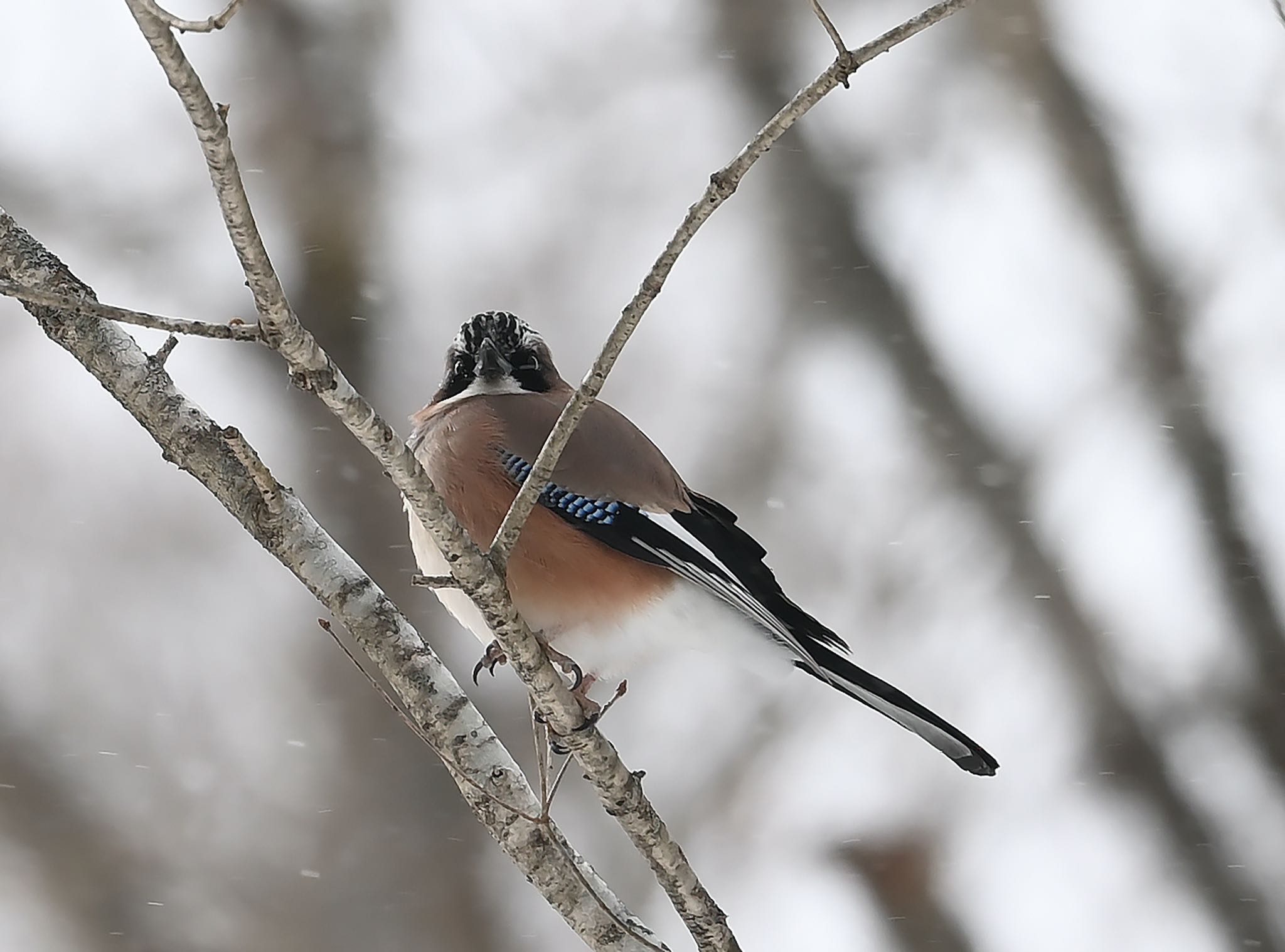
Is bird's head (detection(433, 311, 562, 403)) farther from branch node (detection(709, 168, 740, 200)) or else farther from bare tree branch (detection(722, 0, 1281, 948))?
bare tree branch (detection(722, 0, 1281, 948))

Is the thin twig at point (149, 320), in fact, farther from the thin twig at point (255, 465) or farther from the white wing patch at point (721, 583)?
the white wing patch at point (721, 583)

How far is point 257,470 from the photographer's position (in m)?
2.49

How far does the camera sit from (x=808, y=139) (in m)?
9.73

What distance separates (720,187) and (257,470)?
1.05 metres

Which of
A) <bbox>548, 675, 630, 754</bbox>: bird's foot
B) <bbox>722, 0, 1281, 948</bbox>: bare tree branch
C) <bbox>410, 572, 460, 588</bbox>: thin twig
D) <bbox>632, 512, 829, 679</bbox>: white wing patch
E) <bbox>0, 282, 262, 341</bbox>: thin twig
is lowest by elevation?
<bbox>0, 282, 262, 341</bbox>: thin twig

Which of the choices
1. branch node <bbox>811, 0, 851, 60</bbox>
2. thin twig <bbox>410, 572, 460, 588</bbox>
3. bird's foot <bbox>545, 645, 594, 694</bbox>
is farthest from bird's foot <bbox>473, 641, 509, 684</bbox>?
branch node <bbox>811, 0, 851, 60</bbox>

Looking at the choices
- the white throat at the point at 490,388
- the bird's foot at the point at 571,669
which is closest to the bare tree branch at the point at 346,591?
the bird's foot at the point at 571,669

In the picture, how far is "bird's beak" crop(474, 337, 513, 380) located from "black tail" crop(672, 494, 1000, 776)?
2.90ft

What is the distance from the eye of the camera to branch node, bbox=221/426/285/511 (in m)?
2.39

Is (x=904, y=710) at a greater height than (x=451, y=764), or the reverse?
(x=904, y=710)

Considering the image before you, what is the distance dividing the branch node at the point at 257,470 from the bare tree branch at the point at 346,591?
34 millimetres

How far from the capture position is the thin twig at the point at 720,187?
2.00 metres

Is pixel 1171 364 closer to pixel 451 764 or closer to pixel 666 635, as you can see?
pixel 666 635

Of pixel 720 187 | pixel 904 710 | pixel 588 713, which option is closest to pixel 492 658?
pixel 588 713
